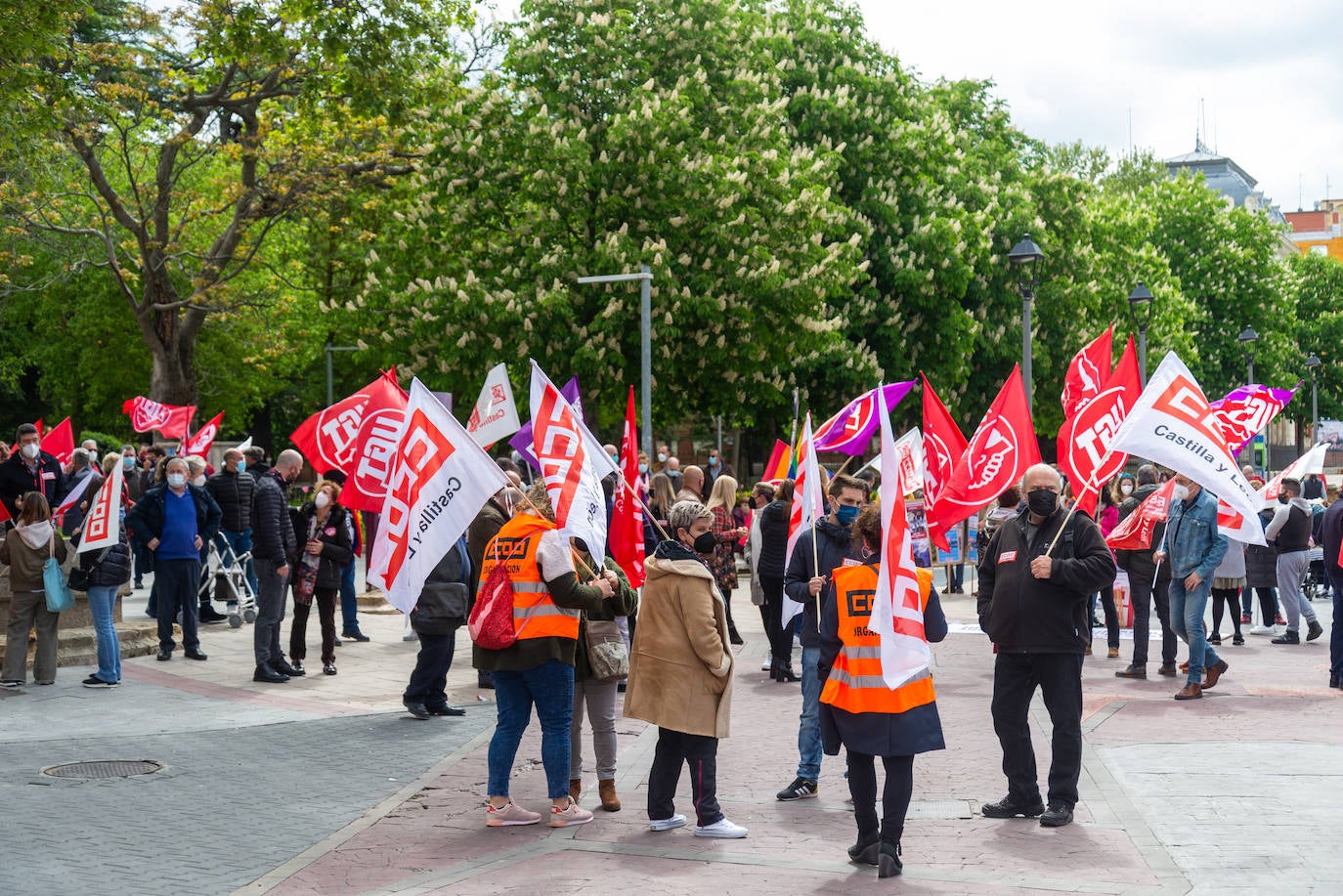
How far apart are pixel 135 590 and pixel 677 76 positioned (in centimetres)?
1452

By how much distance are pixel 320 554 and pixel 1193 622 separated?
744 cm

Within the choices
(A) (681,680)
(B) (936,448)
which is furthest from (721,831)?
(B) (936,448)

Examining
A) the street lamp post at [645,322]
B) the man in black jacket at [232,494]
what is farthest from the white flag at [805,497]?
the street lamp post at [645,322]

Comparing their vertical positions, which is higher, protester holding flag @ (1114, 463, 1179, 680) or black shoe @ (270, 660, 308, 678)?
protester holding flag @ (1114, 463, 1179, 680)

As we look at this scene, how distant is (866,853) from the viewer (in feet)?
23.2

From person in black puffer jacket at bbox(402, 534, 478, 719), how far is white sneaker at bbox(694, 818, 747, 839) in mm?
3771

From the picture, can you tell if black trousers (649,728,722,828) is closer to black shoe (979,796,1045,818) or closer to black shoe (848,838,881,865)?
black shoe (848,838,881,865)

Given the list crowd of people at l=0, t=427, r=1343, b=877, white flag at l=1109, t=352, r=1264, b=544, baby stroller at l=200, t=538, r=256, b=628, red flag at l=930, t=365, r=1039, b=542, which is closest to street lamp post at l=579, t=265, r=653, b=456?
baby stroller at l=200, t=538, r=256, b=628

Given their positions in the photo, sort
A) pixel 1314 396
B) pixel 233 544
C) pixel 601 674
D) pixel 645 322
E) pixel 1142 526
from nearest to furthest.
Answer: pixel 601 674 → pixel 1142 526 → pixel 233 544 → pixel 645 322 → pixel 1314 396

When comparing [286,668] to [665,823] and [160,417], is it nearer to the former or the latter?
[665,823]

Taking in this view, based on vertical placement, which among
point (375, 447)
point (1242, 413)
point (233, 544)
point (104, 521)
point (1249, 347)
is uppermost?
point (1249, 347)

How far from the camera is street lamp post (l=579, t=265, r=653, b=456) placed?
25.8 m

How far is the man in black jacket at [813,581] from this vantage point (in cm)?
868

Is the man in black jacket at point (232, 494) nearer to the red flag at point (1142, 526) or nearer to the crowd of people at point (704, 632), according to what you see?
the crowd of people at point (704, 632)
